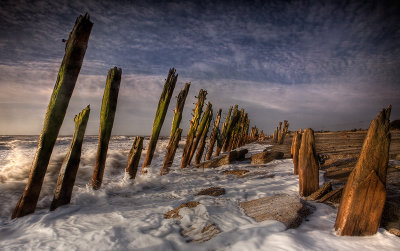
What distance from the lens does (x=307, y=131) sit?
362 centimetres

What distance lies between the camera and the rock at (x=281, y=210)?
2.60m

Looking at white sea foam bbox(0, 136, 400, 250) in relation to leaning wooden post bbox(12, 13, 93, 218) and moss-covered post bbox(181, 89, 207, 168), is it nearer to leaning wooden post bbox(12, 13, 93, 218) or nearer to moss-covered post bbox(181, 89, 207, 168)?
leaning wooden post bbox(12, 13, 93, 218)

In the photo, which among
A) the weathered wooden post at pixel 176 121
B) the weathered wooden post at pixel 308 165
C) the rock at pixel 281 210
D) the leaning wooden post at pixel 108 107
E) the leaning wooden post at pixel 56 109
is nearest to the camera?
the rock at pixel 281 210

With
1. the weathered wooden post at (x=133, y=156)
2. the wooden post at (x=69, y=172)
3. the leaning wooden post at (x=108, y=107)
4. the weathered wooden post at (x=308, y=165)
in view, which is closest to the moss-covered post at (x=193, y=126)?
the weathered wooden post at (x=133, y=156)

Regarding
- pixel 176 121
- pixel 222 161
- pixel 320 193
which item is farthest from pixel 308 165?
pixel 222 161

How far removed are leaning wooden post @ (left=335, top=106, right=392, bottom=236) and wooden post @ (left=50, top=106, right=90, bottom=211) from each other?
147 inches

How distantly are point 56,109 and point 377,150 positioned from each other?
399cm

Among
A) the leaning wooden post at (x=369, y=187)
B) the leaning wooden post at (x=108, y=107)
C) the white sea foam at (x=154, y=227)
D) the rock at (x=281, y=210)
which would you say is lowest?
the white sea foam at (x=154, y=227)

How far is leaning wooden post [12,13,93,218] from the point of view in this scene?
10.0 feet

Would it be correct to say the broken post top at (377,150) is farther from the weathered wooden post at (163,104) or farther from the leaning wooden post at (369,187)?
→ the weathered wooden post at (163,104)

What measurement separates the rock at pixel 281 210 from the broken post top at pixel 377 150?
0.86 m

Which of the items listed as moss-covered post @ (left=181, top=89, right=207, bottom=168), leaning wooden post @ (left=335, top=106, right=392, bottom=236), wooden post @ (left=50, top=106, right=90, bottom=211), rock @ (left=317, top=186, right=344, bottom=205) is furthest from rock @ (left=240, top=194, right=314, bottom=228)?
moss-covered post @ (left=181, top=89, right=207, bottom=168)

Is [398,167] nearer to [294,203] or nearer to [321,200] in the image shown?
[321,200]

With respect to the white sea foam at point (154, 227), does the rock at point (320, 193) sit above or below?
above
